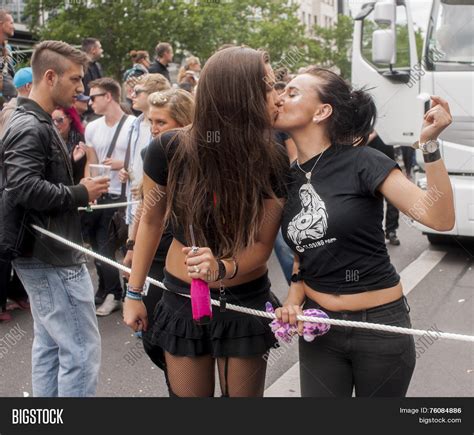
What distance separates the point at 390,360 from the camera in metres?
2.51

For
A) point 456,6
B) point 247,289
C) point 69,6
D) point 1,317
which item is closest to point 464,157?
point 456,6

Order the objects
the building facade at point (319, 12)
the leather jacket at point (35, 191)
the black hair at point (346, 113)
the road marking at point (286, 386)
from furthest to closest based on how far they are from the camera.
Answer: the building facade at point (319, 12) → the road marking at point (286, 386) → the leather jacket at point (35, 191) → the black hair at point (346, 113)

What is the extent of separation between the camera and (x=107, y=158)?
6.06 meters

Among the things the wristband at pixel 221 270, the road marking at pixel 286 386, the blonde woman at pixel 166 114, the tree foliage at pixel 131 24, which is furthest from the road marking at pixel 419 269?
the tree foliage at pixel 131 24

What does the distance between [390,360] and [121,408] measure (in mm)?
1176

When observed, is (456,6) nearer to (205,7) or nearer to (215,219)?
(215,219)

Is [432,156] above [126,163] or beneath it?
above

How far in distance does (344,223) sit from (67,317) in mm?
1529

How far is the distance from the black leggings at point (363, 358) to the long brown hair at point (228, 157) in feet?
1.35

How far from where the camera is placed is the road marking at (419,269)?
6.82m

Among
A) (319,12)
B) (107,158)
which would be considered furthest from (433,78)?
(319,12)

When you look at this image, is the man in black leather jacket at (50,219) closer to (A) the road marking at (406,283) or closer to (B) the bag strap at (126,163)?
(A) the road marking at (406,283)

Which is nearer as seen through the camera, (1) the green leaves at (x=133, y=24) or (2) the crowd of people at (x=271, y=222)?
(2) the crowd of people at (x=271, y=222)

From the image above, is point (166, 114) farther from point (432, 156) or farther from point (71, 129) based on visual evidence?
point (71, 129)
